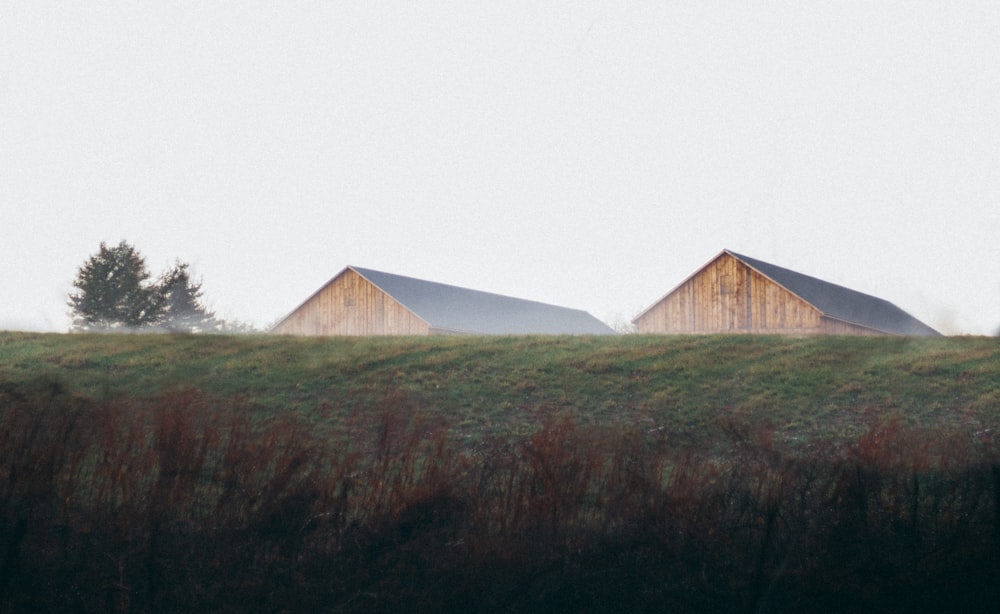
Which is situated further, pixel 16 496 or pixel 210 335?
pixel 210 335

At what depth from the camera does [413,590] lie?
23.0ft

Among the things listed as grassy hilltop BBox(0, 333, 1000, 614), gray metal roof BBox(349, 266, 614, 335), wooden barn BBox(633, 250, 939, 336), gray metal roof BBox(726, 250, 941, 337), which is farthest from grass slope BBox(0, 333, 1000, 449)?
gray metal roof BBox(726, 250, 941, 337)

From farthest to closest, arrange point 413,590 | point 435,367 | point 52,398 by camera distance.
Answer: point 435,367
point 52,398
point 413,590

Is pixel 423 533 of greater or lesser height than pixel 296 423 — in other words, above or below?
below

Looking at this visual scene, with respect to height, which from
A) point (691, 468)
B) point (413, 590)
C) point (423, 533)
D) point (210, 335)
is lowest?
point (413, 590)

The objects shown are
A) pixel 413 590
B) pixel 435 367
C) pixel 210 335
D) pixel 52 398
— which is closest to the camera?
pixel 413 590

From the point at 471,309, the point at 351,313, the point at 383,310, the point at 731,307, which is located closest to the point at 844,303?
the point at 731,307

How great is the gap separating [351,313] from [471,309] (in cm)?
773

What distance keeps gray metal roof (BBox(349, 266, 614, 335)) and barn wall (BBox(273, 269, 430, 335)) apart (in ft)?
1.39

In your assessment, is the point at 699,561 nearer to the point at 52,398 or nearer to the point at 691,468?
the point at 691,468

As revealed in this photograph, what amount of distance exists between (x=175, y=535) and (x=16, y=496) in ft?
4.30

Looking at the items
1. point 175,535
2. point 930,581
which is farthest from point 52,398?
point 930,581

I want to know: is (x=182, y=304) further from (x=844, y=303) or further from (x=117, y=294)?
(x=844, y=303)

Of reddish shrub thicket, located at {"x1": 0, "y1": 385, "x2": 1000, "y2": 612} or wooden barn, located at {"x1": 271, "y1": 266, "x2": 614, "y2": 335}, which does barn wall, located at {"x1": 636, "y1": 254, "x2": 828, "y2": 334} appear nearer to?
wooden barn, located at {"x1": 271, "y1": 266, "x2": 614, "y2": 335}
